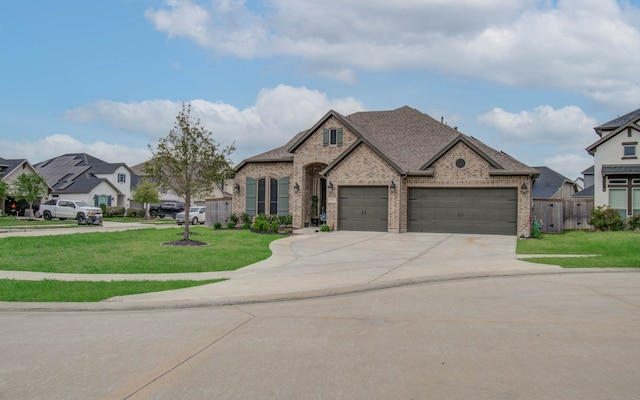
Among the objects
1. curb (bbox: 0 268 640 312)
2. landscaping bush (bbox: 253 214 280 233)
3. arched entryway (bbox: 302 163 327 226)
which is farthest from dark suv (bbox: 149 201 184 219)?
curb (bbox: 0 268 640 312)

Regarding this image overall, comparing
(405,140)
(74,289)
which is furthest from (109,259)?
(405,140)

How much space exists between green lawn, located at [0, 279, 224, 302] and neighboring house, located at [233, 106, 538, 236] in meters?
16.6

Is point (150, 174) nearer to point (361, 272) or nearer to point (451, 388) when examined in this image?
point (361, 272)

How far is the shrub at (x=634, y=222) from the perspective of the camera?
2836 centimetres

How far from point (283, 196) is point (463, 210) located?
33.8 feet

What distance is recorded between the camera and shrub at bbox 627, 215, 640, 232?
2836cm

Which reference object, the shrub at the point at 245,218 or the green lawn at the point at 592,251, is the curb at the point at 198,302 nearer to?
the green lawn at the point at 592,251

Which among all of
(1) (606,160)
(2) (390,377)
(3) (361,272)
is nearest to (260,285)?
(3) (361,272)

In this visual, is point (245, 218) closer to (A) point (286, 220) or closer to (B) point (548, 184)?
(A) point (286, 220)

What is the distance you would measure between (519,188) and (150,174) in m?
17.3

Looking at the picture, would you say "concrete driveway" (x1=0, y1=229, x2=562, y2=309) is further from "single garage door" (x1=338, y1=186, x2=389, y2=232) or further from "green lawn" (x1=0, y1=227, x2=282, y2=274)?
"single garage door" (x1=338, y1=186, x2=389, y2=232)

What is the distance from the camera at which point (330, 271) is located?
13.2 metres

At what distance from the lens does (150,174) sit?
67.9 feet

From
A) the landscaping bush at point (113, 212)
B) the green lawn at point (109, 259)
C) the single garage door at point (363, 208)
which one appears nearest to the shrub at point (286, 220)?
the single garage door at point (363, 208)
